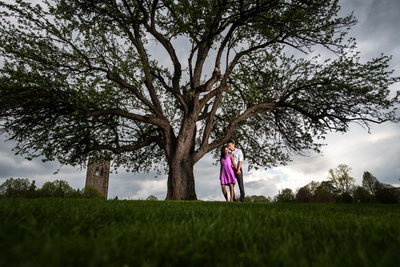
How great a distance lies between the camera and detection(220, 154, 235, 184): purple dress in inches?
379

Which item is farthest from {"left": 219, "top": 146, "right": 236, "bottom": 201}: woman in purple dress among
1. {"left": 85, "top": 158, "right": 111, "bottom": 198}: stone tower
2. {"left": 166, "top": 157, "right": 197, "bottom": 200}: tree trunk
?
{"left": 85, "top": 158, "right": 111, "bottom": 198}: stone tower

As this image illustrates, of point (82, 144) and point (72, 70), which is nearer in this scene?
point (72, 70)

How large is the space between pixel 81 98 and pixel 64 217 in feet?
30.2

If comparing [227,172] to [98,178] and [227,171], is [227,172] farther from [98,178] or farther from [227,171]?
[98,178]

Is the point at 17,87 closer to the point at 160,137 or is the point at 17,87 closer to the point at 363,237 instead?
the point at 160,137

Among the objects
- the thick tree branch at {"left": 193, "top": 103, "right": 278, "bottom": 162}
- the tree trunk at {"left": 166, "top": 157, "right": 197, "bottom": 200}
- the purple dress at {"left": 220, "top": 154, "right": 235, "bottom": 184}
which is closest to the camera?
the purple dress at {"left": 220, "top": 154, "right": 235, "bottom": 184}

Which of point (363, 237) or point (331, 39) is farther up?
point (331, 39)

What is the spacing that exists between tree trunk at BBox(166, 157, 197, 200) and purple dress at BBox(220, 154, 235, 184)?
196 centimetres

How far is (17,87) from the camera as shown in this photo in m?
9.41

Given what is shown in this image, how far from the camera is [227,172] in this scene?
972 cm

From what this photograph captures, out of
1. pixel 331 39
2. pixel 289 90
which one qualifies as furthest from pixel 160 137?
pixel 331 39

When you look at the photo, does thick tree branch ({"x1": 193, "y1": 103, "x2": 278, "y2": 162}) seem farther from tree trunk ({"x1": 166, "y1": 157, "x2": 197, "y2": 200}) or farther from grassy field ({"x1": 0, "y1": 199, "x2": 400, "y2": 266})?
grassy field ({"x1": 0, "y1": 199, "x2": 400, "y2": 266})

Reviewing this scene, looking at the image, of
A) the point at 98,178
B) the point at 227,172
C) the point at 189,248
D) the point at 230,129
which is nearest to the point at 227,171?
the point at 227,172

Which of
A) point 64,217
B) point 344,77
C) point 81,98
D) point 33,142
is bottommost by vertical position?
point 64,217
